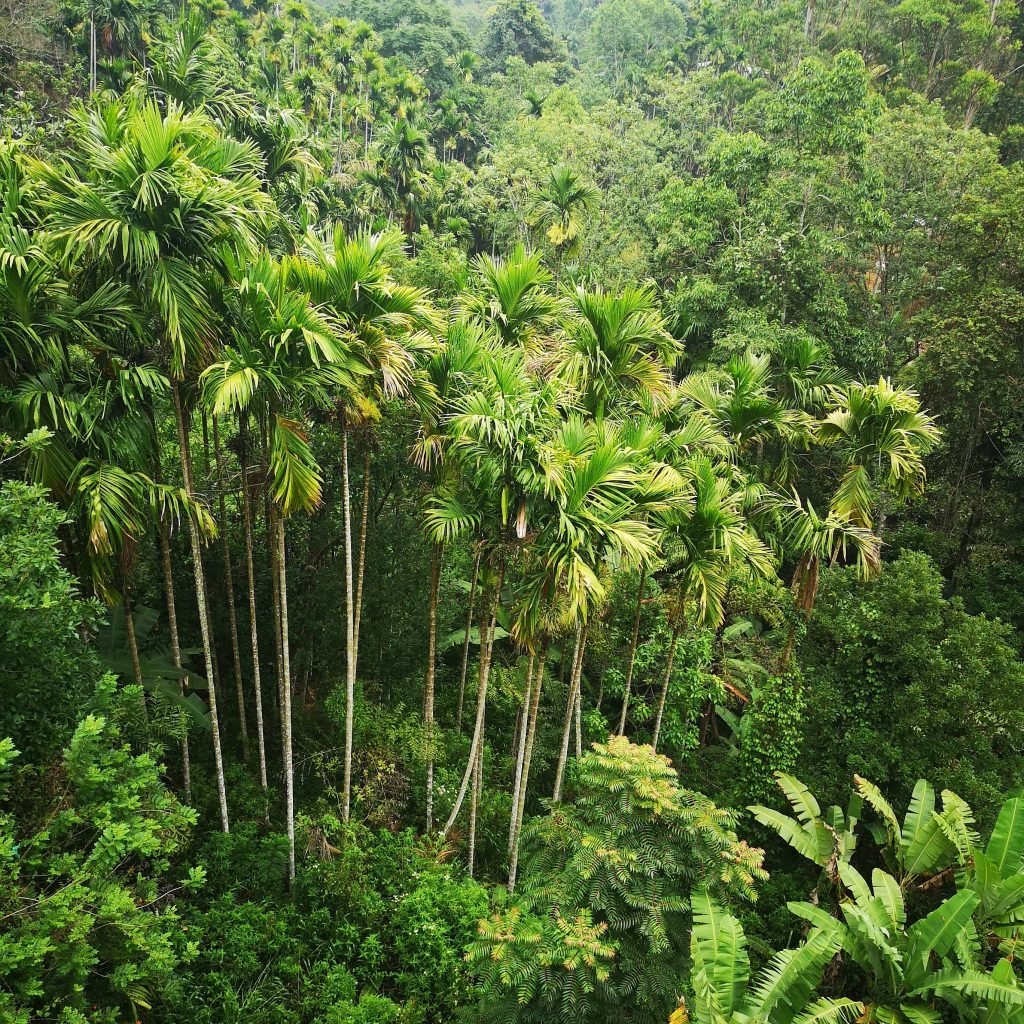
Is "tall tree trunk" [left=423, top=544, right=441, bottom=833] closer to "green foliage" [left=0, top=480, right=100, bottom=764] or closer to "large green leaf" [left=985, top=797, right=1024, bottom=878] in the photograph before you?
"green foliage" [left=0, top=480, right=100, bottom=764]

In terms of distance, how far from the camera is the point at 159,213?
5625mm

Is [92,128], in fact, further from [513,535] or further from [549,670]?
[549,670]

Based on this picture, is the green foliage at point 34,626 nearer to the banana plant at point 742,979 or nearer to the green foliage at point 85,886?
the green foliage at point 85,886

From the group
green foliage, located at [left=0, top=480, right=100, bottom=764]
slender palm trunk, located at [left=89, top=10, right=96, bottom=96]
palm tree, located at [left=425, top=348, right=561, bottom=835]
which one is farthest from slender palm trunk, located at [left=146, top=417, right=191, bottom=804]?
slender palm trunk, located at [left=89, top=10, right=96, bottom=96]

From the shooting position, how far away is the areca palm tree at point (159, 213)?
5.45 m

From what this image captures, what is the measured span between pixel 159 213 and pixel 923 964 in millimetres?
9607

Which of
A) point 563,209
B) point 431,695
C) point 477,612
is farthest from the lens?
point 563,209

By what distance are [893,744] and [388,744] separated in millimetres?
6662

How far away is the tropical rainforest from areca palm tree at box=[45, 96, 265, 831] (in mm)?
41

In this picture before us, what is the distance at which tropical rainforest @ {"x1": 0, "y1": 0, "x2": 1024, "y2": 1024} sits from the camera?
18.0ft

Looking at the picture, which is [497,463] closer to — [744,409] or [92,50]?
[744,409]

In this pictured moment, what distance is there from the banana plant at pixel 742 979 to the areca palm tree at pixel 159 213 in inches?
263

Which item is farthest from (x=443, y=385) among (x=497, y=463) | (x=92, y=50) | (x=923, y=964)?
(x=92, y=50)

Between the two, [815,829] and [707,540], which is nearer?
[707,540]
